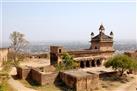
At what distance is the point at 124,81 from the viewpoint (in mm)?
30141

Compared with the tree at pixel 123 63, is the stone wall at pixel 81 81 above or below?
below

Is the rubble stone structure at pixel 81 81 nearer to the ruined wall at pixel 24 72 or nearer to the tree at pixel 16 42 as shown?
the ruined wall at pixel 24 72

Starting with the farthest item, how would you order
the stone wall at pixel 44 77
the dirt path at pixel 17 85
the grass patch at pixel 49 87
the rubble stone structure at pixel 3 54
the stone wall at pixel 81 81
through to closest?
1. the rubble stone structure at pixel 3 54
2. the stone wall at pixel 44 77
3. the grass patch at pixel 49 87
4. the stone wall at pixel 81 81
5. the dirt path at pixel 17 85

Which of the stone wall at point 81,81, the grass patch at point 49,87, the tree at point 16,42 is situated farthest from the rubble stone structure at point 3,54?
the stone wall at point 81,81

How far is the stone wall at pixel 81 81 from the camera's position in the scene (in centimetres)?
2499

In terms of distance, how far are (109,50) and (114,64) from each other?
9.48 meters

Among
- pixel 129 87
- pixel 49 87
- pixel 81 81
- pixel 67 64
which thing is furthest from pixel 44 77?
pixel 129 87

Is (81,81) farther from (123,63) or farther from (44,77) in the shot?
(123,63)

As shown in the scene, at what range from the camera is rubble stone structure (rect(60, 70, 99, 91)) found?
82.1ft

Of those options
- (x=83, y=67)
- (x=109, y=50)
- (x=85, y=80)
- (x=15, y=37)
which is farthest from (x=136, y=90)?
(x=15, y=37)

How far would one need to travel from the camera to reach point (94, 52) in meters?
38.1

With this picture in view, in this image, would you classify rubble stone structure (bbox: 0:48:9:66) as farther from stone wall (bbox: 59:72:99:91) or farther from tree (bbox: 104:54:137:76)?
tree (bbox: 104:54:137:76)

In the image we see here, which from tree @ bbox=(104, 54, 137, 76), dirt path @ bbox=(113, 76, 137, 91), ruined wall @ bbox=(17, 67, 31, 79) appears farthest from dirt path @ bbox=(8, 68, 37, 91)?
tree @ bbox=(104, 54, 137, 76)

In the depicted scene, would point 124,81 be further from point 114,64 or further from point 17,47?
point 17,47
